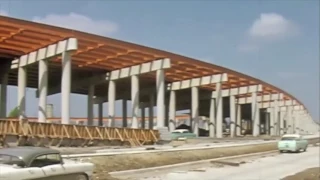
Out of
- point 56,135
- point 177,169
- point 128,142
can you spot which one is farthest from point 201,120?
point 177,169

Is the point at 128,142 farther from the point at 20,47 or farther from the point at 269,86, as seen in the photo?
the point at 269,86

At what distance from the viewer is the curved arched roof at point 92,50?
38.5m

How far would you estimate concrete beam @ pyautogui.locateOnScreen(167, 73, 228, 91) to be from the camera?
2512 inches

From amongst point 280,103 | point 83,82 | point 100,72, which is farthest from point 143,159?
point 280,103

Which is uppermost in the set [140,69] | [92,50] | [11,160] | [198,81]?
[92,50]

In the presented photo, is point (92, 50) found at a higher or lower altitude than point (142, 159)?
higher

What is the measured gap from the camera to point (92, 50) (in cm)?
4681

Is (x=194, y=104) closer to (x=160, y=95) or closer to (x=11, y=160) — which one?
(x=160, y=95)

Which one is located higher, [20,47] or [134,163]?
[20,47]

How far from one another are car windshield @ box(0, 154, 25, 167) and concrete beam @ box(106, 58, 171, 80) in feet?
139

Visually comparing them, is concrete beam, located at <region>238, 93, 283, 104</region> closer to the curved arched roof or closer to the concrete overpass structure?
the concrete overpass structure

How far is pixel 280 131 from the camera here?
10856cm

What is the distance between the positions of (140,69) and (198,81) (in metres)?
14.1

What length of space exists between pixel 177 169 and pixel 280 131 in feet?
293
